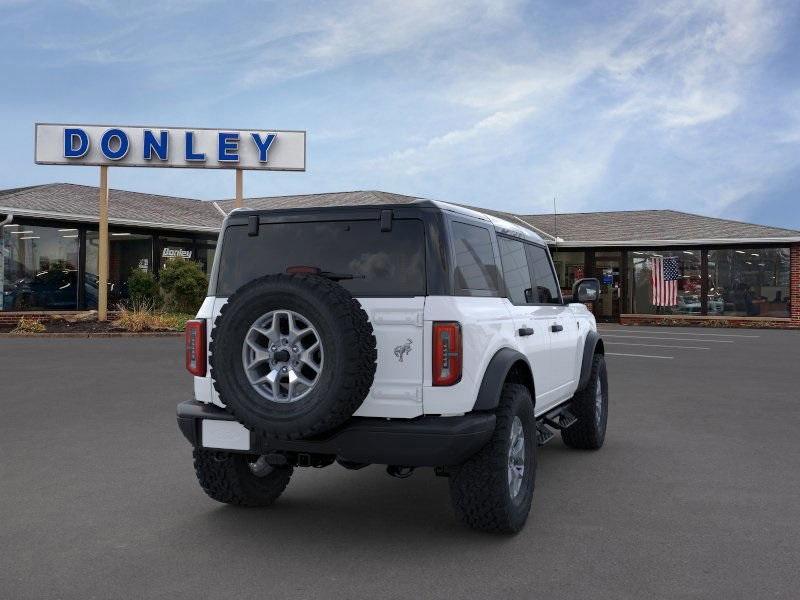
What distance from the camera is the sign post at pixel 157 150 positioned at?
24.1m

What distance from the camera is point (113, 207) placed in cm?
2839

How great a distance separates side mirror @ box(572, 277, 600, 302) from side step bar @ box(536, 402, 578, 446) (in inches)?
37.3

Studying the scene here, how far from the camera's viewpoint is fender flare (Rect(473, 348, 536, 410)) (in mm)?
4367

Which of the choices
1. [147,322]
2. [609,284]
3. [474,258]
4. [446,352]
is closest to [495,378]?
[446,352]

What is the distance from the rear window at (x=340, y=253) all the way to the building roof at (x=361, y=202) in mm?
19498

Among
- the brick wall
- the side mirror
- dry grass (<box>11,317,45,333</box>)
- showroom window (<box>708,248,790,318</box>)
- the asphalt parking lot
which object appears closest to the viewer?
the asphalt parking lot

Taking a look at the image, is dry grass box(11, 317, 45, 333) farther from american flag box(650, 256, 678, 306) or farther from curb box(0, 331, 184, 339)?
american flag box(650, 256, 678, 306)

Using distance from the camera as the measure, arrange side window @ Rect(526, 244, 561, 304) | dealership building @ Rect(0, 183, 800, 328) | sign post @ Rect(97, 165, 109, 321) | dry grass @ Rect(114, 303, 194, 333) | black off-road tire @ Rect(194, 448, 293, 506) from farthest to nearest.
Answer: dealership building @ Rect(0, 183, 800, 328) < sign post @ Rect(97, 165, 109, 321) < dry grass @ Rect(114, 303, 194, 333) < side window @ Rect(526, 244, 561, 304) < black off-road tire @ Rect(194, 448, 293, 506)

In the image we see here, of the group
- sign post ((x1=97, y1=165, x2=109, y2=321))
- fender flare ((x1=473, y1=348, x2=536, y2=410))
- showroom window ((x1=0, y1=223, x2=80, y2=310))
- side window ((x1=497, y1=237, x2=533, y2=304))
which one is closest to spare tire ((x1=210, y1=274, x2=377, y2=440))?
fender flare ((x1=473, y1=348, x2=536, y2=410))

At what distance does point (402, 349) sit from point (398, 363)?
0.08 metres

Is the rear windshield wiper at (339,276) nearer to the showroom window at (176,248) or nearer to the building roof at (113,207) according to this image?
the building roof at (113,207)

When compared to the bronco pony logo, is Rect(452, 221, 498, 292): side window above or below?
above

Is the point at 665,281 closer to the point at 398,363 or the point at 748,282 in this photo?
the point at 748,282

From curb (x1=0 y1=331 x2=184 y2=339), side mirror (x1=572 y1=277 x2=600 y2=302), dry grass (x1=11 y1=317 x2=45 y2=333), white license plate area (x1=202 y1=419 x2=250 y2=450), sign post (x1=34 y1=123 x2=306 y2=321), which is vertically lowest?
white license plate area (x1=202 y1=419 x2=250 y2=450)
